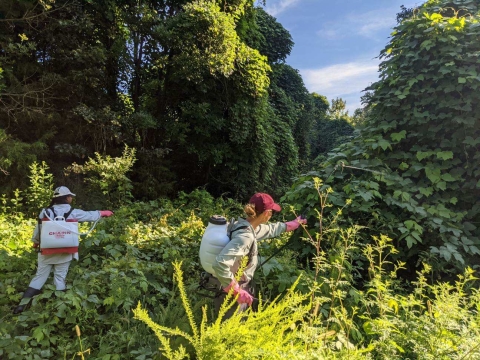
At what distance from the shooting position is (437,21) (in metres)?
3.95

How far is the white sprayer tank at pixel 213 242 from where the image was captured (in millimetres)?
2301

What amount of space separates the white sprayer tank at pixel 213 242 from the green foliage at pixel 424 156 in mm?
1622

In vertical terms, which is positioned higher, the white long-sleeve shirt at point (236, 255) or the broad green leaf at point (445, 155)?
the broad green leaf at point (445, 155)

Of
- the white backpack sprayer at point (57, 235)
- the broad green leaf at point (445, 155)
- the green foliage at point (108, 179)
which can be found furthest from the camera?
the green foliage at point (108, 179)

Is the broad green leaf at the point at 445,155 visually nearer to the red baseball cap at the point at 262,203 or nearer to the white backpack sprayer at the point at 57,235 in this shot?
the red baseball cap at the point at 262,203

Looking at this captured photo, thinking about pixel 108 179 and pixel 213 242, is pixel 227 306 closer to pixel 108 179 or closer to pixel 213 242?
pixel 213 242

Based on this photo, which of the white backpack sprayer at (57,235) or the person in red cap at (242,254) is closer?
the person in red cap at (242,254)

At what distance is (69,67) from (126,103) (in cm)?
168

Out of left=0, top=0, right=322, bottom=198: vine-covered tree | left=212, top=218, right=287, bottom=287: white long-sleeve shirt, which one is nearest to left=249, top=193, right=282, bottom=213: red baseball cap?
left=212, top=218, right=287, bottom=287: white long-sleeve shirt

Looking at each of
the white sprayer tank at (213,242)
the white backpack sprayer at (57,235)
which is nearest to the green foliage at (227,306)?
the white sprayer tank at (213,242)

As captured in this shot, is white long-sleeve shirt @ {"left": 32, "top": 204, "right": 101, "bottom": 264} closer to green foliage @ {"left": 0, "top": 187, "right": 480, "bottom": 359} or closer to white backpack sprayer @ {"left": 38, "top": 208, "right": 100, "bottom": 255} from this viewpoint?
white backpack sprayer @ {"left": 38, "top": 208, "right": 100, "bottom": 255}

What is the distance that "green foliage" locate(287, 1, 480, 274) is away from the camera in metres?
3.41

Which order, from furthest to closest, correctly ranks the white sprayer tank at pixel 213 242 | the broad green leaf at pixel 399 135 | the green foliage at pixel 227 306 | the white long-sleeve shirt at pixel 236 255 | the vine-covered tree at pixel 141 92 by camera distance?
the vine-covered tree at pixel 141 92 < the broad green leaf at pixel 399 135 < the white sprayer tank at pixel 213 242 < the white long-sleeve shirt at pixel 236 255 < the green foliage at pixel 227 306

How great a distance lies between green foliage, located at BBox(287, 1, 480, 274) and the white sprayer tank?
1622 millimetres
